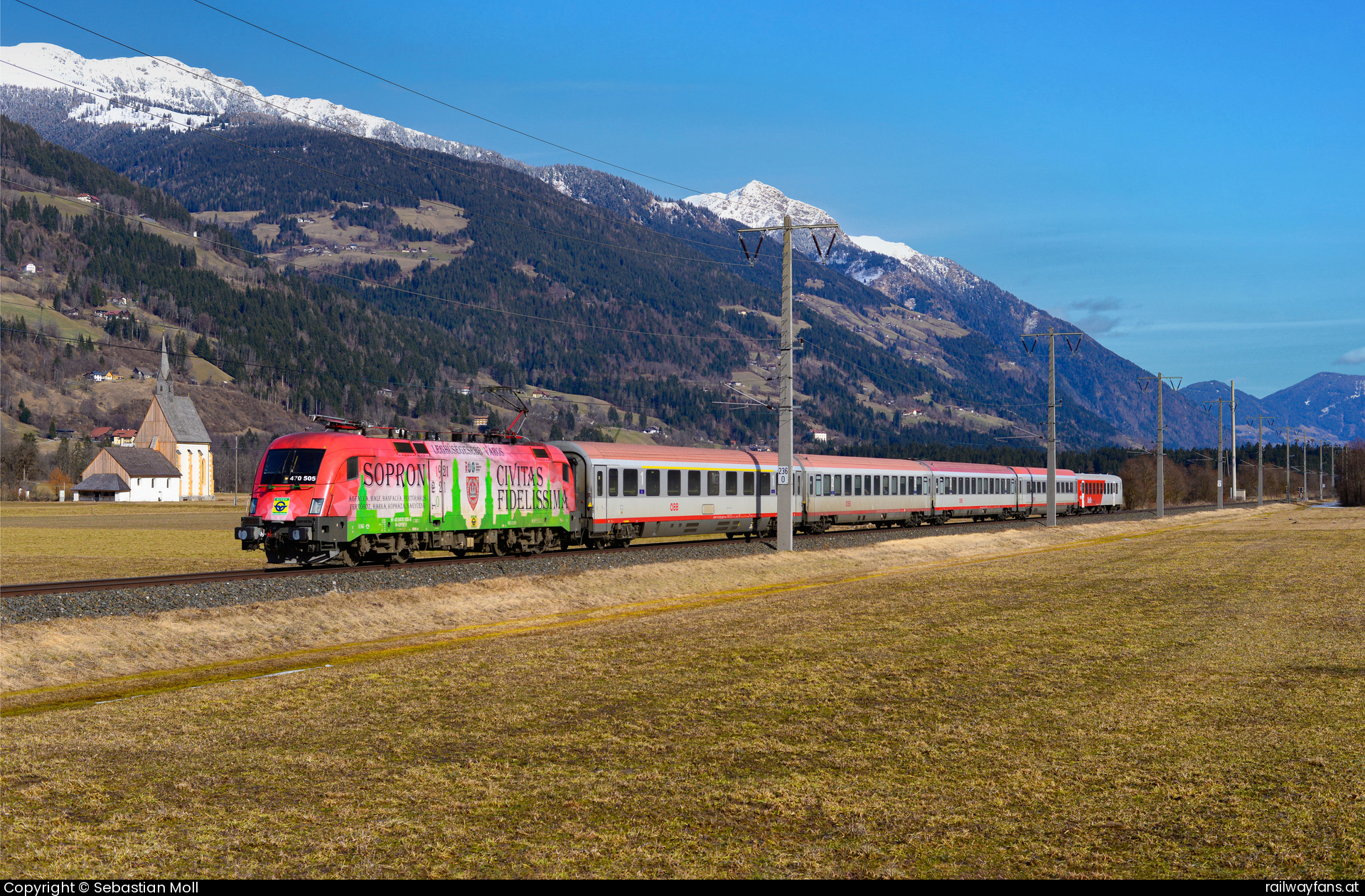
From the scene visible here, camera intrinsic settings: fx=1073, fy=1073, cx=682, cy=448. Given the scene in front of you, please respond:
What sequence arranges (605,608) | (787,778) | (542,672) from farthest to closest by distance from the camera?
1. (605,608)
2. (542,672)
3. (787,778)

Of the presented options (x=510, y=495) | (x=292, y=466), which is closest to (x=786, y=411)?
(x=510, y=495)

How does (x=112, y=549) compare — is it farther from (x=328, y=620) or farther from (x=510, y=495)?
(x=328, y=620)

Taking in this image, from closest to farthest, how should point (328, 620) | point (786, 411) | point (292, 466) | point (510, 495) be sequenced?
1. point (328, 620)
2. point (292, 466)
3. point (510, 495)
4. point (786, 411)

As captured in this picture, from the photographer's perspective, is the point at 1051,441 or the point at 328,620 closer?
the point at 328,620

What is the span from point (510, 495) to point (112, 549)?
2821cm

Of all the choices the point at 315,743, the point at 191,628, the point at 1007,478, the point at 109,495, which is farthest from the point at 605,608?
the point at 109,495

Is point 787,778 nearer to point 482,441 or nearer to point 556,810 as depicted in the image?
point 556,810

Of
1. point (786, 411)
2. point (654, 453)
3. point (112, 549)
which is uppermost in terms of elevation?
point (786, 411)

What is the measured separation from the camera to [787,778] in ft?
30.2

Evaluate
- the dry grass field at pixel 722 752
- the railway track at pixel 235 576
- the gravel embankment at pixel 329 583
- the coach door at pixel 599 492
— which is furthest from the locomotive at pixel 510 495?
the dry grass field at pixel 722 752

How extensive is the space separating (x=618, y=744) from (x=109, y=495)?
21548 cm

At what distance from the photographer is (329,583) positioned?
1025 inches

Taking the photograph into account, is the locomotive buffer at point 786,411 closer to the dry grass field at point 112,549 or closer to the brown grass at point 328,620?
the brown grass at point 328,620

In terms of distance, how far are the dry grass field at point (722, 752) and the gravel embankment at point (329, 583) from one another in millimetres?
2618
